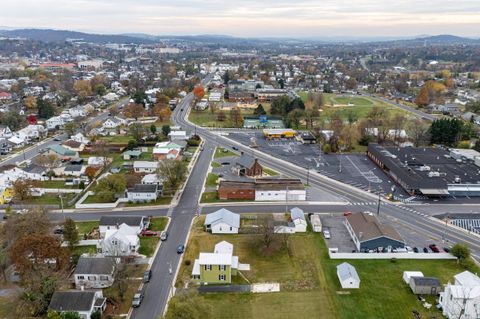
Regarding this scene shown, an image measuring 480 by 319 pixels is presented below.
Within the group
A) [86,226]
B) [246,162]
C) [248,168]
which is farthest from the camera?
[246,162]

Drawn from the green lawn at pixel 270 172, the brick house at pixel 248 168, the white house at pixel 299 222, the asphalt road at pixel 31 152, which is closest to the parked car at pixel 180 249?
the white house at pixel 299 222

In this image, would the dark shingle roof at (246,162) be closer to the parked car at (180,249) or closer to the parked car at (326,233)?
the parked car at (326,233)

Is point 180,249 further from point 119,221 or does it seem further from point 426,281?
point 426,281

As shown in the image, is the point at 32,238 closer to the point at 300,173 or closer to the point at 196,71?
the point at 300,173

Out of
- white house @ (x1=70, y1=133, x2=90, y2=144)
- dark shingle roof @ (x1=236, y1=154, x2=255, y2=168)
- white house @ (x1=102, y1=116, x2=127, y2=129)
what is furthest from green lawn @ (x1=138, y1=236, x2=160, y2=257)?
white house @ (x1=102, y1=116, x2=127, y2=129)

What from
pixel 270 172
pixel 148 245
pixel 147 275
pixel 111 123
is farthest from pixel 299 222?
pixel 111 123
